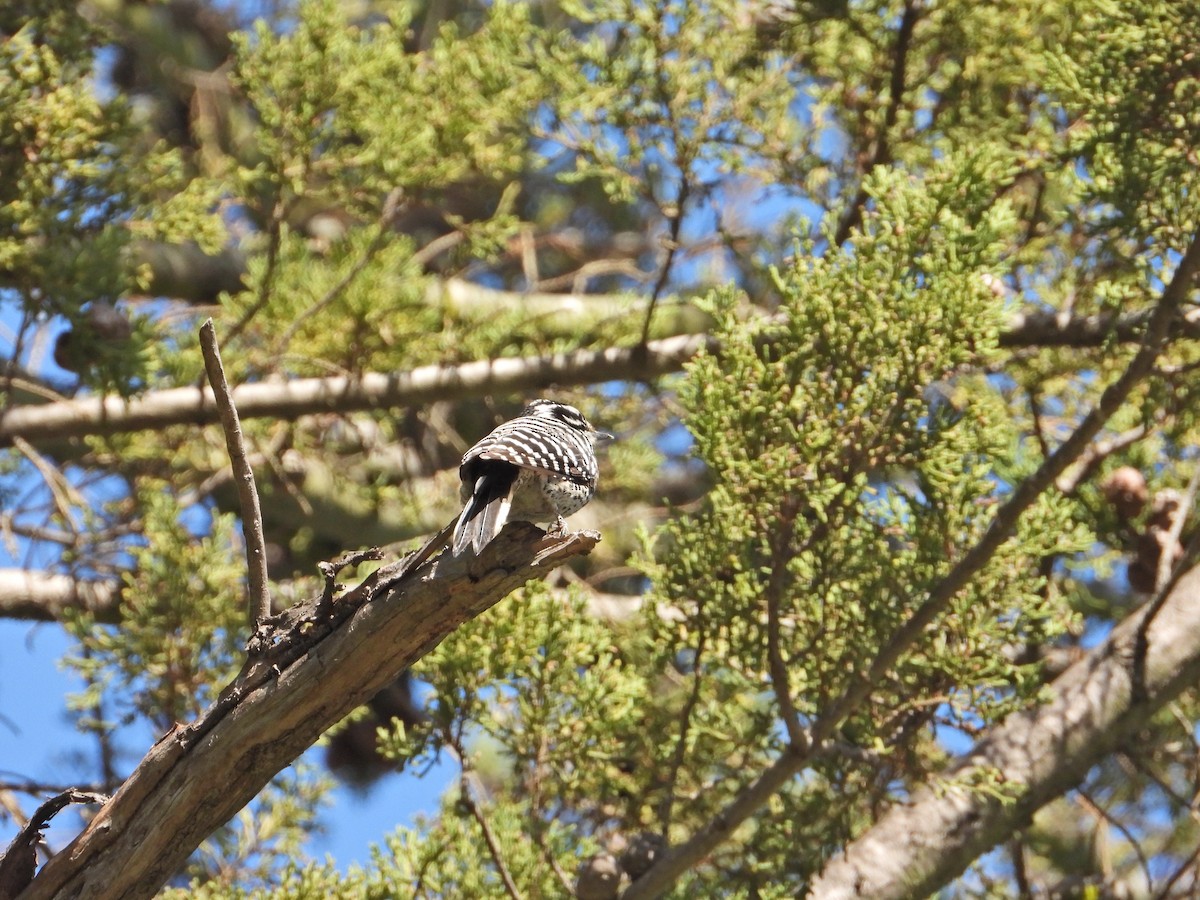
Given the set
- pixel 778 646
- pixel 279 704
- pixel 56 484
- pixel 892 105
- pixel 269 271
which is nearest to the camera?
pixel 279 704

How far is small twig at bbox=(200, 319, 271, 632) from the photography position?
8.55ft

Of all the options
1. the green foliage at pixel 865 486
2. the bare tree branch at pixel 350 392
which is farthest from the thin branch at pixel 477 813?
the bare tree branch at pixel 350 392

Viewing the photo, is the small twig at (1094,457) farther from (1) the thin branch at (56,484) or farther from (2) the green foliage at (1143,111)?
(1) the thin branch at (56,484)

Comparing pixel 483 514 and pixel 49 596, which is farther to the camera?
pixel 49 596

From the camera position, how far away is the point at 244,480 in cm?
263

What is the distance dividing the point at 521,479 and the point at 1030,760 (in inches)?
84.8

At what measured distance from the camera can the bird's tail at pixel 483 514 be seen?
247cm

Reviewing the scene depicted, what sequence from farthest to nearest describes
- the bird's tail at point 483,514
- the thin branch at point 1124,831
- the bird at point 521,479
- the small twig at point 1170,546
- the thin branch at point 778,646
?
1. the small twig at point 1170,546
2. the thin branch at point 1124,831
3. the thin branch at point 778,646
4. the bird at point 521,479
5. the bird's tail at point 483,514

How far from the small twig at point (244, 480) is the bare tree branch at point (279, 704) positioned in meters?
0.09

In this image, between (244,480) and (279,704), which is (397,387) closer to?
(244,480)

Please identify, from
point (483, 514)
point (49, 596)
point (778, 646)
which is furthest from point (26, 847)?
point (49, 596)

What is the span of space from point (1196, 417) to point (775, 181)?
5.48ft

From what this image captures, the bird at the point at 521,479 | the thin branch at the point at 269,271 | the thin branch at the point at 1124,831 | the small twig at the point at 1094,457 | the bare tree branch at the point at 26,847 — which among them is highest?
the thin branch at the point at 269,271

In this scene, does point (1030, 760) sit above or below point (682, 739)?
below
